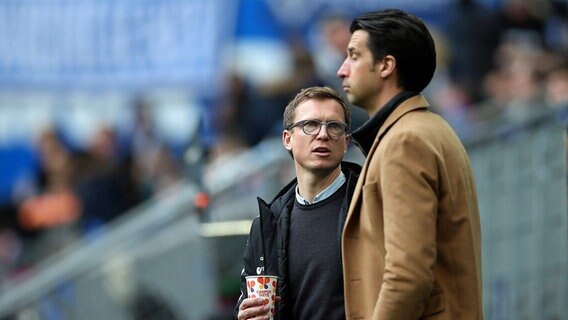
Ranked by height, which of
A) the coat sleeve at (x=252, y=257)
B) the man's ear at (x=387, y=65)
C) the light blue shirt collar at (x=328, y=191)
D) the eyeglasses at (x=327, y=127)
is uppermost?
the man's ear at (x=387, y=65)

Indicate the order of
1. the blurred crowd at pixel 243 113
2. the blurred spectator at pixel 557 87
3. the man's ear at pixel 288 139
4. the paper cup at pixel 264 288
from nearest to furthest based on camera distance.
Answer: the paper cup at pixel 264 288 < the man's ear at pixel 288 139 < the blurred spectator at pixel 557 87 < the blurred crowd at pixel 243 113

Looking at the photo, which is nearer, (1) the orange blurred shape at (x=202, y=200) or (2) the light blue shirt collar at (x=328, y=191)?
(2) the light blue shirt collar at (x=328, y=191)

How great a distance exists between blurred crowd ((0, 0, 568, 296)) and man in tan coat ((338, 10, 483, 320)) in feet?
22.6

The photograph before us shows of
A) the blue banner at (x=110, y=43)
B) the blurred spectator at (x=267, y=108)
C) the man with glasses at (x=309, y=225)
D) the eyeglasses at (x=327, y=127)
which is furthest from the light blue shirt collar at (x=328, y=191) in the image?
the blue banner at (x=110, y=43)

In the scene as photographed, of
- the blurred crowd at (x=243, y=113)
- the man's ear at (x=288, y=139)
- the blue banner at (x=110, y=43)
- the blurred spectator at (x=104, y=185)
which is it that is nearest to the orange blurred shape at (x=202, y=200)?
the man's ear at (x=288, y=139)

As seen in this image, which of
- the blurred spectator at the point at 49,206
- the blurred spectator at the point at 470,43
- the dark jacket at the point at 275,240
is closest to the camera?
the dark jacket at the point at 275,240

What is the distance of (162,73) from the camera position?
49.4 feet

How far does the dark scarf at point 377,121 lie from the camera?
213 inches

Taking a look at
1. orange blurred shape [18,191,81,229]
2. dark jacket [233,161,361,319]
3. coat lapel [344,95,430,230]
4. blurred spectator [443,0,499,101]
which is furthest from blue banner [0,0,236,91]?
coat lapel [344,95,430,230]

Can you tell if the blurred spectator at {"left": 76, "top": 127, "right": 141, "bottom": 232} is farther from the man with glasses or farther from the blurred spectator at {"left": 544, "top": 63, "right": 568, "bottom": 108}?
the man with glasses

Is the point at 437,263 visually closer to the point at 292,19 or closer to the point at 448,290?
the point at 448,290

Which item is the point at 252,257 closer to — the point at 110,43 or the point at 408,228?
the point at 408,228

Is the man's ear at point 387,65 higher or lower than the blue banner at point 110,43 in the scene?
lower

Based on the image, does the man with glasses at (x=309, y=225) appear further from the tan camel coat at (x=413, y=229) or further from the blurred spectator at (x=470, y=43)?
the blurred spectator at (x=470, y=43)
